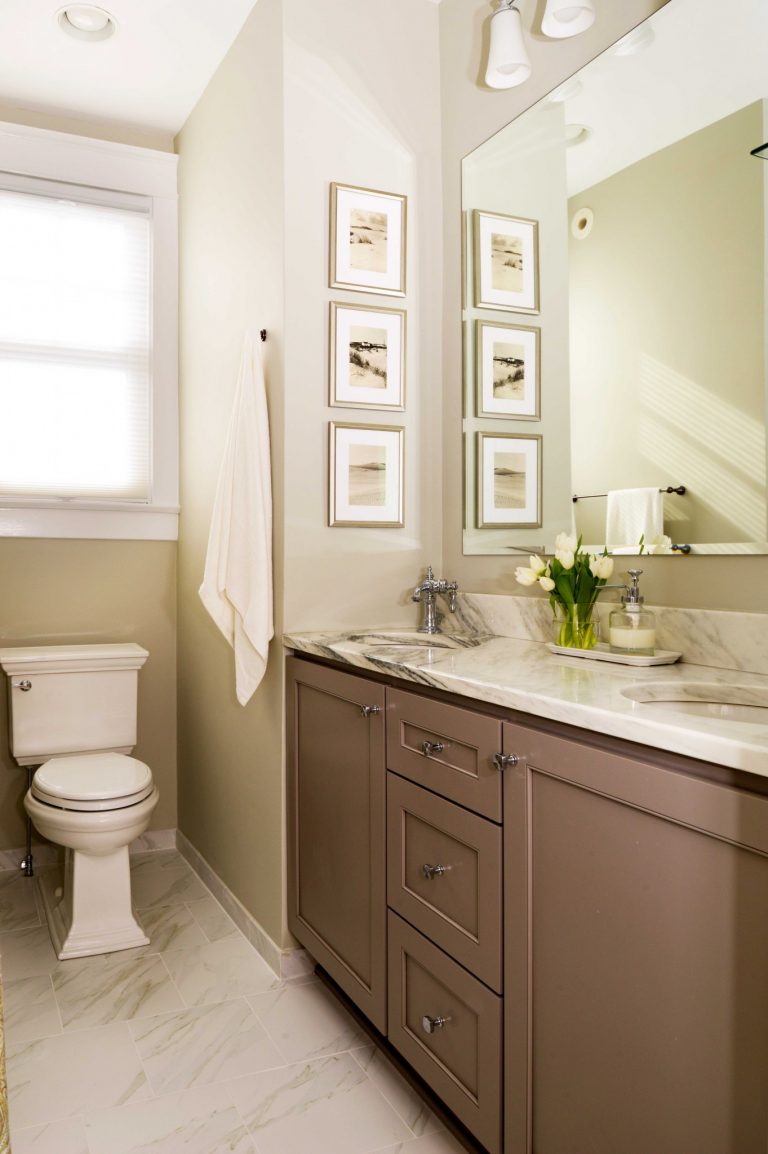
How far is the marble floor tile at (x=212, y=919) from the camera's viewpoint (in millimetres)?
2572

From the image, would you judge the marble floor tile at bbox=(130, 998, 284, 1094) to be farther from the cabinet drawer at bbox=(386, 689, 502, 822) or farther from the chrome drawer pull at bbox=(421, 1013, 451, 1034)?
the cabinet drawer at bbox=(386, 689, 502, 822)

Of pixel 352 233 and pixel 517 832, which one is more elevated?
pixel 352 233

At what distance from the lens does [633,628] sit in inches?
67.3

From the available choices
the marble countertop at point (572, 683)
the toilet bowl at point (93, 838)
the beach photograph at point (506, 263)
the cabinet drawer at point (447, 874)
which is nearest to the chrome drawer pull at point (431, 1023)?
the cabinet drawer at point (447, 874)

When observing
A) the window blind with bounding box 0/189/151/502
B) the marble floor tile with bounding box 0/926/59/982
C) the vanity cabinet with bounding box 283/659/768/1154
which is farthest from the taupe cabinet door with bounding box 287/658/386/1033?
the window blind with bounding box 0/189/151/502

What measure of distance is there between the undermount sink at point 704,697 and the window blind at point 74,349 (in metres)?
2.25

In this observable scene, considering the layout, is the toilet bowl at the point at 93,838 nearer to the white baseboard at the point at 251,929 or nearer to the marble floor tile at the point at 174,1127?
the white baseboard at the point at 251,929

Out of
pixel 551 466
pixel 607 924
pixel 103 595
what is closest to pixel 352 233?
pixel 551 466

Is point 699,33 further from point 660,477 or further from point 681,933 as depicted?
point 681,933

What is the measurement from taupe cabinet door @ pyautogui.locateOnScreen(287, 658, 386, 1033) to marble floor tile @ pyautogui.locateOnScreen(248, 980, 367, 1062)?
0.11m

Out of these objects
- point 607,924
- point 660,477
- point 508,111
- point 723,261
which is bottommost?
point 607,924

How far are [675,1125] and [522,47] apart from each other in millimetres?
2158

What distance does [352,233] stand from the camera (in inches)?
93.7

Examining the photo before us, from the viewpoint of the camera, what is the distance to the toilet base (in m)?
2.46
